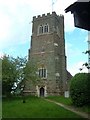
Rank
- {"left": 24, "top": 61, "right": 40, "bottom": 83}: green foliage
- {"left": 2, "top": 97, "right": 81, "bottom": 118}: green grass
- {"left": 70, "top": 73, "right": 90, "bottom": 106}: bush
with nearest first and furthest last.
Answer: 1. {"left": 2, "top": 97, "right": 81, "bottom": 118}: green grass
2. {"left": 70, "top": 73, "right": 90, "bottom": 106}: bush
3. {"left": 24, "top": 61, "right": 40, "bottom": 83}: green foliage

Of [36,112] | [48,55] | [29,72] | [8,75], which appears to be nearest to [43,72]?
[48,55]

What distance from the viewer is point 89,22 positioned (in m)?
5.09

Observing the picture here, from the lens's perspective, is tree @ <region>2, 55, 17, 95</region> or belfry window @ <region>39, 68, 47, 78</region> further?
belfry window @ <region>39, 68, 47, 78</region>

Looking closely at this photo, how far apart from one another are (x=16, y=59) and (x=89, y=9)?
3430cm

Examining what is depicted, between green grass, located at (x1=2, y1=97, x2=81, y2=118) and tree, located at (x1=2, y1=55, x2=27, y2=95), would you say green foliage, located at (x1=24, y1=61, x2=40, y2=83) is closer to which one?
tree, located at (x1=2, y1=55, x2=27, y2=95)

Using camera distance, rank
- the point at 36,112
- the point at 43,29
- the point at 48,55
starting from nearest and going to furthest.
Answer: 1. the point at 36,112
2. the point at 48,55
3. the point at 43,29

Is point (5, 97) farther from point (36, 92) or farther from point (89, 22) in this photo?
point (89, 22)

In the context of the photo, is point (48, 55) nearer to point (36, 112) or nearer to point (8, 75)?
point (8, 75)

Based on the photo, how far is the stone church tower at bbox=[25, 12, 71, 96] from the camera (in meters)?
50.9

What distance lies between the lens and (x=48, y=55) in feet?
173

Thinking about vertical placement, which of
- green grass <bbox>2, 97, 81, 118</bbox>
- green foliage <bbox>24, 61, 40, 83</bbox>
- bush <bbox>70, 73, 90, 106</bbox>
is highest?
green foliage <bbox>24, 61, 40, 83</bbox>

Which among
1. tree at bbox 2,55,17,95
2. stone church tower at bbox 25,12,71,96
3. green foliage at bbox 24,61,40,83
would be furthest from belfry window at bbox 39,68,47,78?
tree at bbox 2,55,17,95

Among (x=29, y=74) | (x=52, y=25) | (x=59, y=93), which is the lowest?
(x=59, y=93)

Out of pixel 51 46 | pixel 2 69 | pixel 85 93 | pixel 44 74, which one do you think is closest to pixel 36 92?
pixel 44 74
